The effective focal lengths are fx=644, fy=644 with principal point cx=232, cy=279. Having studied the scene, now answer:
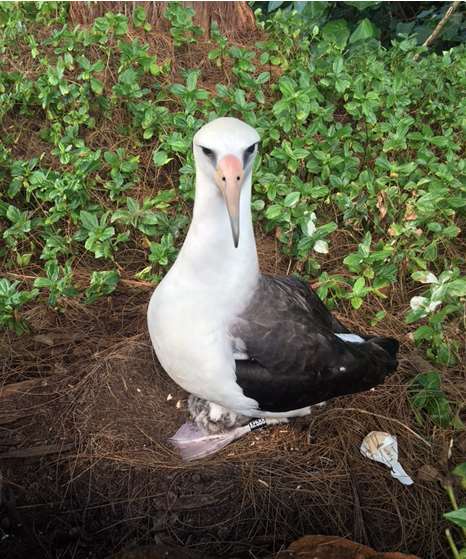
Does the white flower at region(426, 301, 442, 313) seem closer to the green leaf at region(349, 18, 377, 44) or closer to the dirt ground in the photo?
the dirt ground

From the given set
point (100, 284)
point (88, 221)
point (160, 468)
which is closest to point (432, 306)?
point (160, 468)

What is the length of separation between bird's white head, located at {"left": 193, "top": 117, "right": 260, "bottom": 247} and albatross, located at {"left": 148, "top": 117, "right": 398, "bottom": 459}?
4cm

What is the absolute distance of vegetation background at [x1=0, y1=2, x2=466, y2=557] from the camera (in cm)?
292

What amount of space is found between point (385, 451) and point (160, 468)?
0.89m

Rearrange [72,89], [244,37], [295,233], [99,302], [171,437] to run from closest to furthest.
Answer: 1. [171,437]
2. [99,302]
3. [295,233]
4. [72,89]
5. [244,37]

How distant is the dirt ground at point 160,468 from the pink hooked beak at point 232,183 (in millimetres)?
1043

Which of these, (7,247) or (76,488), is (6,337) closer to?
(7,247)

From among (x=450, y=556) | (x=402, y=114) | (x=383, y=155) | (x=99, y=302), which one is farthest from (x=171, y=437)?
(x=402, y=114)

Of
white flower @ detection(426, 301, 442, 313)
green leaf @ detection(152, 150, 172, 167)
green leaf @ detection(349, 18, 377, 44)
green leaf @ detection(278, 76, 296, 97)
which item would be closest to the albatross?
white flower @ detection(426, 301, 442, 313)

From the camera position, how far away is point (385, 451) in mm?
2553

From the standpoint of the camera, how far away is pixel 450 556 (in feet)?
7.62

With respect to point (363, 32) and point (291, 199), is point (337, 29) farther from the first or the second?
point (291, 199)

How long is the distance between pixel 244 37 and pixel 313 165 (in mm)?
1553

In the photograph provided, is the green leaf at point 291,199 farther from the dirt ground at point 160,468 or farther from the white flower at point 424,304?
the dirt ground at point 160,468
